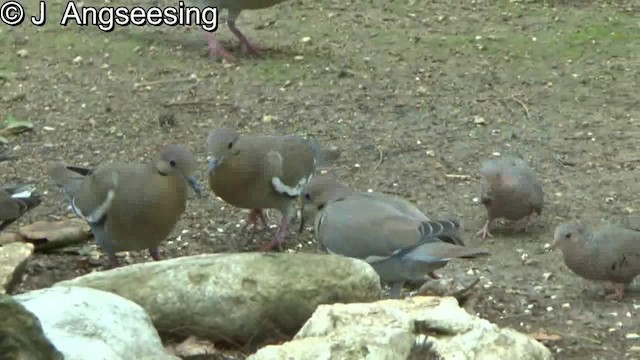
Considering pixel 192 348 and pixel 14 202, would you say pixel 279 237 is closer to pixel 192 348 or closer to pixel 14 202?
pixel 14 202

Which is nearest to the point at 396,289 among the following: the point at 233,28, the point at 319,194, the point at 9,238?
the point at 319,194

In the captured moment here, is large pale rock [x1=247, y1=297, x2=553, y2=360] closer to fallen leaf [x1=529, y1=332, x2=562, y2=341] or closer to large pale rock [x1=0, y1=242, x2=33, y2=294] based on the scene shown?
fallen leaf [x1=529, y1=332, x2=562, y2=341]

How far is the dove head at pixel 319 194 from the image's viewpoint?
5582 mm

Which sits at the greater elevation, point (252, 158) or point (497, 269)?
point (252, 158)

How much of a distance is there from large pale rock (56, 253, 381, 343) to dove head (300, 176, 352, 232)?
2.77ft

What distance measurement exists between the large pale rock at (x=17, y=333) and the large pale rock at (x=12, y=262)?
1.26 m

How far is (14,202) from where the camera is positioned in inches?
219

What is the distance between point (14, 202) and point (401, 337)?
7.75 feet

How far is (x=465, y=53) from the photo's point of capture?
8922 millimetres

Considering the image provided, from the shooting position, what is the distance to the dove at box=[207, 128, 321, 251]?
5.75 meters

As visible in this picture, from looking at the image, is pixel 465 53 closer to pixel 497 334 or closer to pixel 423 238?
pixel 423 238

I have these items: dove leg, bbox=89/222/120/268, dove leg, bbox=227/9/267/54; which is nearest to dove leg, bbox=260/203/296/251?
dove leg, bbox=89/222/120/268

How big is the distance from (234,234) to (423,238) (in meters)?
1.42

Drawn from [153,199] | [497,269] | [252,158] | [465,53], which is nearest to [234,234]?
[252,158]
